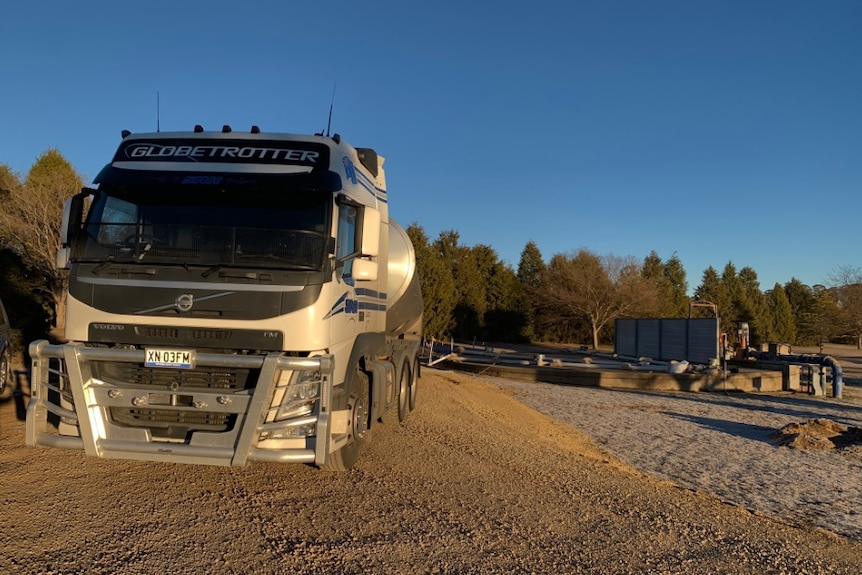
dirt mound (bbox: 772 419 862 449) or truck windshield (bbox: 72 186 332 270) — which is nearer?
truck windshield (bbox: 72 186 332 270)

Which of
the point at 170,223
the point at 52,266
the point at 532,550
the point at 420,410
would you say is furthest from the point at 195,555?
the point at 52,266

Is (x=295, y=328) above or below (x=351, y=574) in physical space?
above

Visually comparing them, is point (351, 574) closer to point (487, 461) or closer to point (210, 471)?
point (210, 471)

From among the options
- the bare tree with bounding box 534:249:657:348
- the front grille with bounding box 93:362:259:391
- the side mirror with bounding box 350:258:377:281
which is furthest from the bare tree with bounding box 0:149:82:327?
the bare tree with bounding box 534:249:657:348

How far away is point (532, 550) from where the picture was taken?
482 centimetres

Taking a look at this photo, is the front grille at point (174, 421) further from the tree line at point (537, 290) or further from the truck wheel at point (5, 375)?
the tree line at point (537, 290)

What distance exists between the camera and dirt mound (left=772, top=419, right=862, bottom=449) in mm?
10602

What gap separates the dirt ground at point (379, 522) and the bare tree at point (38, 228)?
15.7 meters

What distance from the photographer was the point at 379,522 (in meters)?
5.27

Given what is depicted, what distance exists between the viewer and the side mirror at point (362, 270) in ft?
19.4

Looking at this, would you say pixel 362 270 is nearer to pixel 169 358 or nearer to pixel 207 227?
pixel 207 227

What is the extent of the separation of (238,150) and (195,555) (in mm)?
3808

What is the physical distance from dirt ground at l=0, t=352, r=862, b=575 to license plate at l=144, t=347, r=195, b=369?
50.7 inches

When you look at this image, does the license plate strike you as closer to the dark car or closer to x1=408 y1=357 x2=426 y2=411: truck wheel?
x1=408 y1=357 x2=426 y2=411: truck wheel
